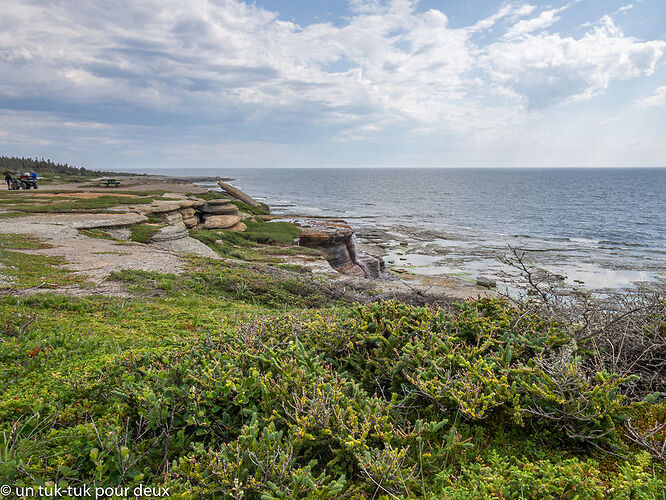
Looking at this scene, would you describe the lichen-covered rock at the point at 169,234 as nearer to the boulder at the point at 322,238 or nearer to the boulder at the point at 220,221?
the boulder at the point at 220,221

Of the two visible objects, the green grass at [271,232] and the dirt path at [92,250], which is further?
the green grass at [271,232]

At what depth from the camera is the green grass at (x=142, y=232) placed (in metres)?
18.0

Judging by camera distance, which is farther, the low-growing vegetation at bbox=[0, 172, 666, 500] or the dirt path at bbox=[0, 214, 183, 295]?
the dirt path at bbox=[0, 214, 183, 295]

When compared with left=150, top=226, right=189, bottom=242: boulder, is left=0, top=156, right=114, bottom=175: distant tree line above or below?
above

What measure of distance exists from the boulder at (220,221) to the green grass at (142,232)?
5.07 metres

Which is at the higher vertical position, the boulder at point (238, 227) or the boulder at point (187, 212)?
the boulder at point (187, 212)

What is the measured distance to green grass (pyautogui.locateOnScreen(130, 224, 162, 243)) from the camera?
18.0 m

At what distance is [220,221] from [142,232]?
7.08 m

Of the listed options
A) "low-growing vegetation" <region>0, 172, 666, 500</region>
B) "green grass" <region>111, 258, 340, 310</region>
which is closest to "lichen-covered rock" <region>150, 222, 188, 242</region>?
"green grass" <region>111, 258, 340, 310</region>

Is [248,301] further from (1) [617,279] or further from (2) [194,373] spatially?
(1) [617,279]

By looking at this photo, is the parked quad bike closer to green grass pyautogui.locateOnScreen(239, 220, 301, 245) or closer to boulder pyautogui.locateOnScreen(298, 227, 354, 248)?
green grass pyautogui.locateOnScreen(239, 220, 301, 245)

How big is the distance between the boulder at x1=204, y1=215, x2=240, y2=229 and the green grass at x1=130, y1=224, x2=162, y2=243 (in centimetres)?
507

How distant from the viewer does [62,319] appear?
6008mm

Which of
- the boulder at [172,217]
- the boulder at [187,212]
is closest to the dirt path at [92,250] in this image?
the boulder at [172,217]
